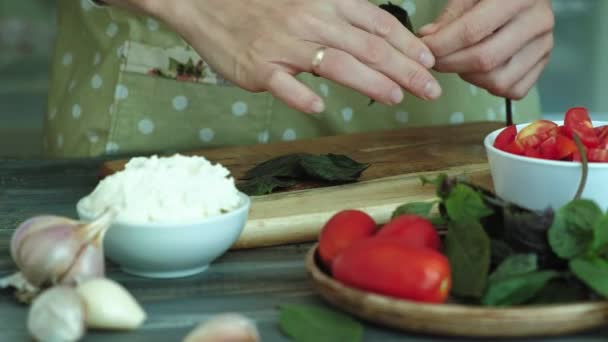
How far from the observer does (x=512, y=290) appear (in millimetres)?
831

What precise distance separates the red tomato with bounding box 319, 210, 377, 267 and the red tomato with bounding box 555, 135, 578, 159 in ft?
0.89

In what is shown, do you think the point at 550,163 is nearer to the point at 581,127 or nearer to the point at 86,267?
the point at 581,127

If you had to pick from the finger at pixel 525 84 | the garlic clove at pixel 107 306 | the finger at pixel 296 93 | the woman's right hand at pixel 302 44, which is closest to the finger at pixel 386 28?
the woman's right hand at pixel 302 44

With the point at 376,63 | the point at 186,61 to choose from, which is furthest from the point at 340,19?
the point at 186,61

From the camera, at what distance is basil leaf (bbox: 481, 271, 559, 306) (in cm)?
83

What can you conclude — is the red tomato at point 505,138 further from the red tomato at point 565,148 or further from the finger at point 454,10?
the finger at point 454,10

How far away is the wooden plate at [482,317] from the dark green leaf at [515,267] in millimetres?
43

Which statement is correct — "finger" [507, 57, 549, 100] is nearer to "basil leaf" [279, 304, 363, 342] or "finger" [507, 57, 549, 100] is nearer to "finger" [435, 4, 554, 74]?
"finger" [435, 4, 554, 74]

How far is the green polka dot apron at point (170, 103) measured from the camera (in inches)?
71.7

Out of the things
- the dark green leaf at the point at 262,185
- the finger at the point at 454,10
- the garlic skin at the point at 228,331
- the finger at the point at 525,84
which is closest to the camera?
the garlic skin at the point at 228,331

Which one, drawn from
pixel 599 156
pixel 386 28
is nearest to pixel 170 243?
pixel 599 156

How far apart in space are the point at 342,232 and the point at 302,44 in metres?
0.54

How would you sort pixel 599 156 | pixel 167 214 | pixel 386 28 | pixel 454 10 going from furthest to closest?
pixel 454 10 < pixel 386 28 < pixel 599 156 < pixel 167 214

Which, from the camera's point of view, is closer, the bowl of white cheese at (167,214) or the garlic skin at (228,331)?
the garlic skin at (228,331)
